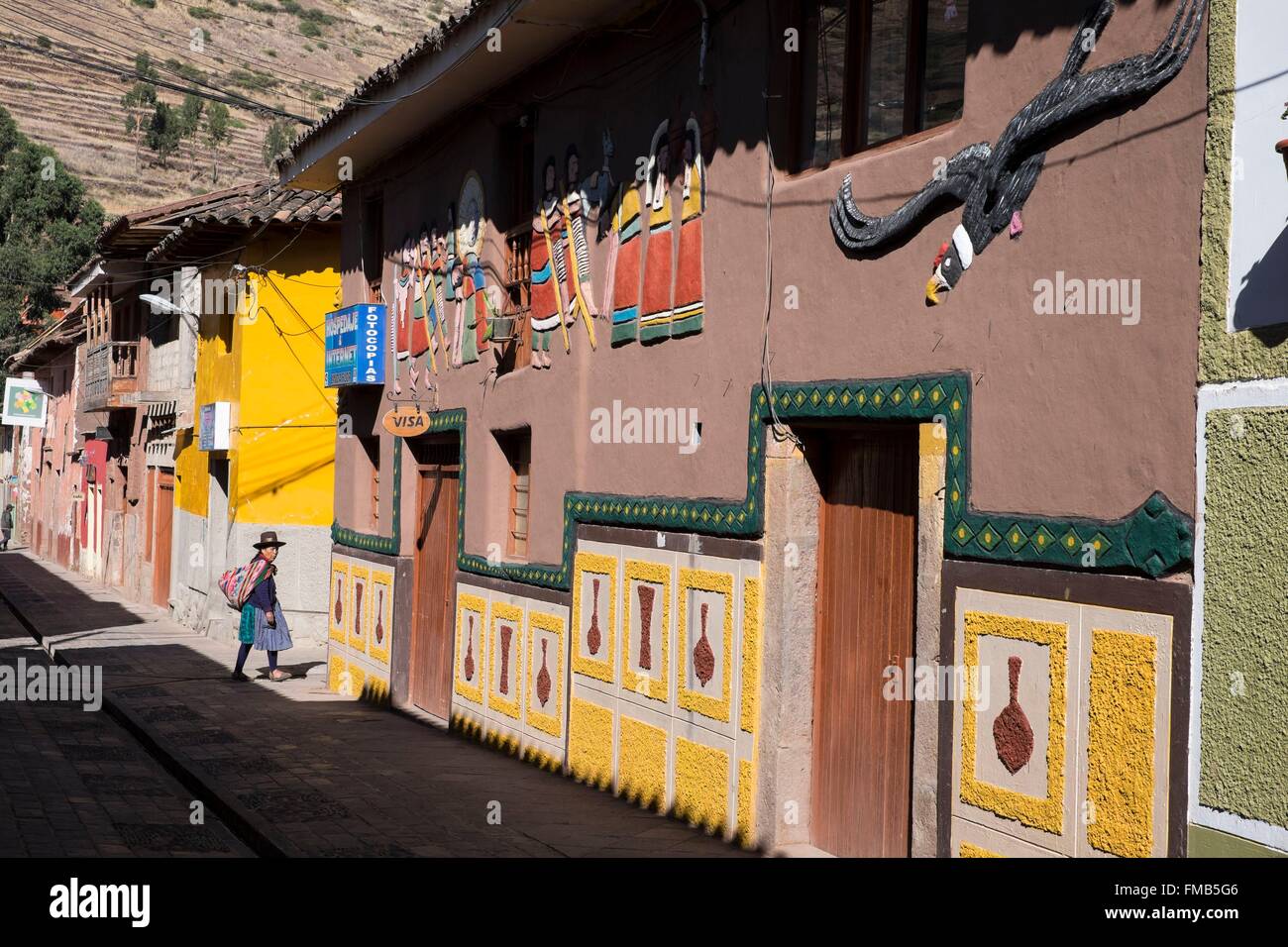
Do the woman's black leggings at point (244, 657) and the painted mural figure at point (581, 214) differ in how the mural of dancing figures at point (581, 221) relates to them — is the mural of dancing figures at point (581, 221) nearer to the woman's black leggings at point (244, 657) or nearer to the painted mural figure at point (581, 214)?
the painted mural figure at point (581, 214)

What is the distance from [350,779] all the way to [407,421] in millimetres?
4369

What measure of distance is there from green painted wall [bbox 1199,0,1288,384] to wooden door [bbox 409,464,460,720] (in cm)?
980

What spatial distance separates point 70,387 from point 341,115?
32.1 metres

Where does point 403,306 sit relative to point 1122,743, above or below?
above

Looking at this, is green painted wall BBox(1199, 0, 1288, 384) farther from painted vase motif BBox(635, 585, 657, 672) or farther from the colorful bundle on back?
the colorful bundle on back

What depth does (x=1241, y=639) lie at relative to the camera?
17.7 feet

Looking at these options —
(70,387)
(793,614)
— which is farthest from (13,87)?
(793,614)

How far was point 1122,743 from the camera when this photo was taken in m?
5.93

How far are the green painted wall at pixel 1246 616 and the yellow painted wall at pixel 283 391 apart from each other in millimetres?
18594

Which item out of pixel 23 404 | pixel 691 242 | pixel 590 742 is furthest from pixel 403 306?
pixel 23 404

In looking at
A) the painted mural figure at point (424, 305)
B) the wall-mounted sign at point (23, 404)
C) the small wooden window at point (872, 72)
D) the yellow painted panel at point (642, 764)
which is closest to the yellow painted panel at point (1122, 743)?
the small wooden window at point (872, 72)

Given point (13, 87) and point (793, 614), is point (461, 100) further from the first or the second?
point (13, 87)

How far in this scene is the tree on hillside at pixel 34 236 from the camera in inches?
1882

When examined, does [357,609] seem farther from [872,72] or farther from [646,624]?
[872,72]
